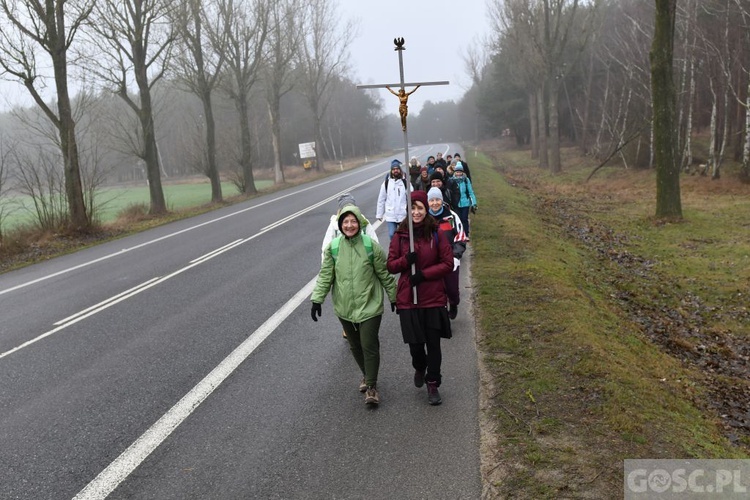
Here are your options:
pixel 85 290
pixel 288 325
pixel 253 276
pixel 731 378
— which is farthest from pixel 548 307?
pixel 85 290

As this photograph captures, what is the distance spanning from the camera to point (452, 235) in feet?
20.6

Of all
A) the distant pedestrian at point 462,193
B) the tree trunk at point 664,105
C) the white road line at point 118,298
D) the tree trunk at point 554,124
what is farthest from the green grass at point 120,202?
the tree trunk at point 554,124

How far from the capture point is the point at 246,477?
12.4 ft

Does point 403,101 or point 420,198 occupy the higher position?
point 403,101

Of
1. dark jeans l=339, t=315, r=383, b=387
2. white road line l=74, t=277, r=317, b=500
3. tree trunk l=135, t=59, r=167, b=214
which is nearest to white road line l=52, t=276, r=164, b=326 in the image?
white road line l=74, t=277, r=317, b=500

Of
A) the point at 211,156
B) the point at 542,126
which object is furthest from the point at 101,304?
the point at 542,126

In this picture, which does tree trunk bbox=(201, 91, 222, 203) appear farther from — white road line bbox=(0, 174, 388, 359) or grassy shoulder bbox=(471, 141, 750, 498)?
grassy shoulder bbox=(471, 141, 750, 498)

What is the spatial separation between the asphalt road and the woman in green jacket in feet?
1.58

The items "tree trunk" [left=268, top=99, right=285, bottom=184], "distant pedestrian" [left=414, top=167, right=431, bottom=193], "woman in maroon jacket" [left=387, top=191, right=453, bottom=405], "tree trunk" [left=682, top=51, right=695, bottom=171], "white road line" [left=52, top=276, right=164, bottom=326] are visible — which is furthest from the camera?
"tree trunk" [left=268, top=99, right=285, bottom=184]

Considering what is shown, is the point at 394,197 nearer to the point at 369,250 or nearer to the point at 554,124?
the point at 369,250

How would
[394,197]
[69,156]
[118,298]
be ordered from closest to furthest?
1. [118,298]
2. [394,197]
3. [69,156]

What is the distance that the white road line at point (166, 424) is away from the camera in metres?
3.79

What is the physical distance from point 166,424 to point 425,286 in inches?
99.6

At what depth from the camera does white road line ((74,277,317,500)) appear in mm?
3795
